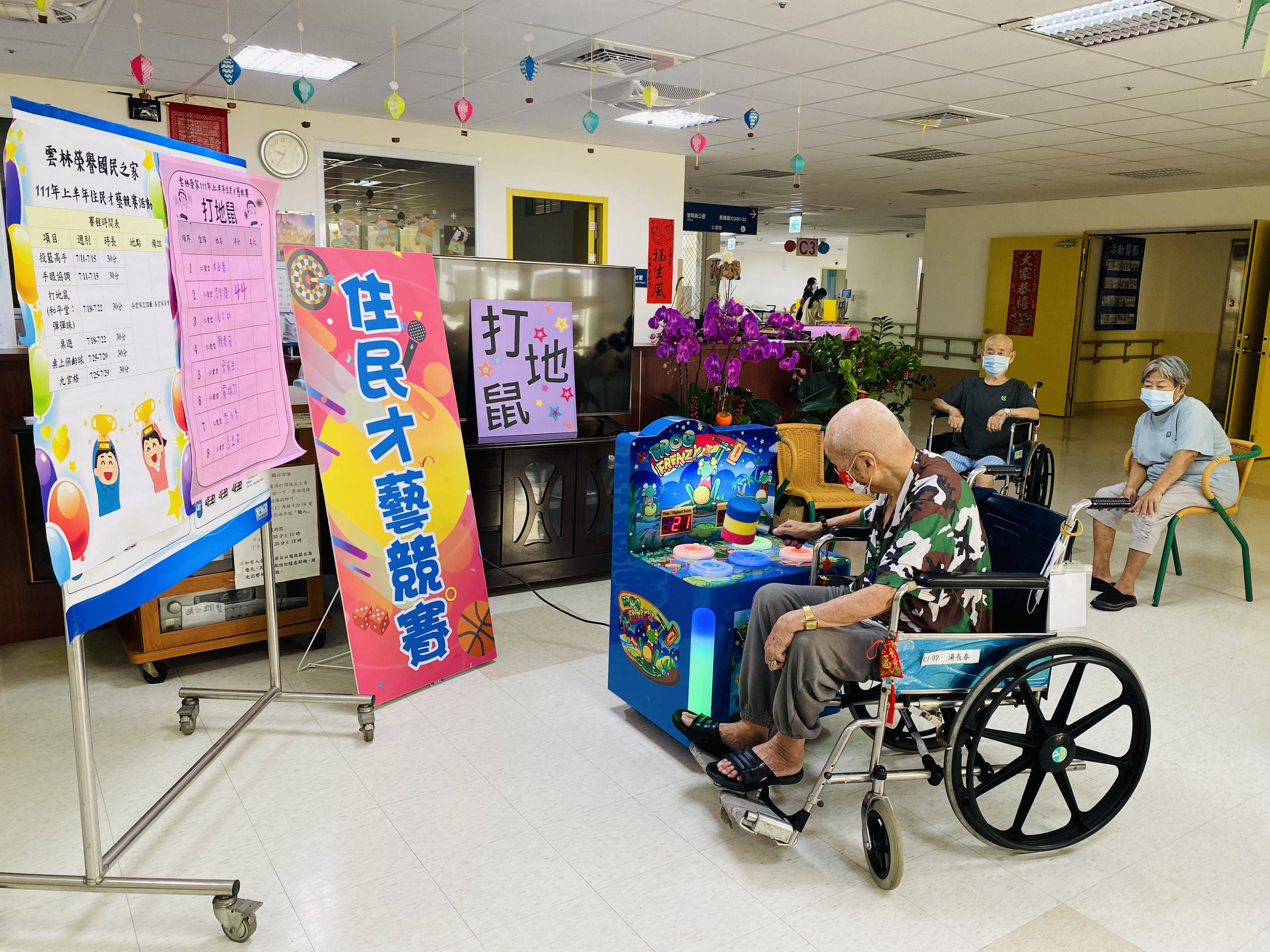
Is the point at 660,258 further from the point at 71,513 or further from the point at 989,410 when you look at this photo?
the point at 71,513

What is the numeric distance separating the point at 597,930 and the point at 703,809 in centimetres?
60

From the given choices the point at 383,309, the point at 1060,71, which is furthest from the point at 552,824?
the point at 1060,71

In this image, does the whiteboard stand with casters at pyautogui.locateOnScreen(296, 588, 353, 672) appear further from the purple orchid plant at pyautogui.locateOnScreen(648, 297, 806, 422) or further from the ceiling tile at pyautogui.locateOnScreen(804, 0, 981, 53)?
the ceiling tile at pyautogui.locateOnScreen(804, 0, 981, 53)

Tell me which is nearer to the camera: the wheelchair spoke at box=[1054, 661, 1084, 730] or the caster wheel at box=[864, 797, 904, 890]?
the caster wheel at box=[864, 797, 904, 890]

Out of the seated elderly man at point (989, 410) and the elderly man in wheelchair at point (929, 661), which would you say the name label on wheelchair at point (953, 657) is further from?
the seated elderly man at point (989, 410)

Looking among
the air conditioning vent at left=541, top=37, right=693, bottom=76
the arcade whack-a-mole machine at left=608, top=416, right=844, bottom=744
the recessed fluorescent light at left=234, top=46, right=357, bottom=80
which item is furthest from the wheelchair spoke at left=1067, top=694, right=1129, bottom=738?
the recessed fluorescent light at left=234, top=46, right=357, bottom=80

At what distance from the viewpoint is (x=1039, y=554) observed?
98.1 inches

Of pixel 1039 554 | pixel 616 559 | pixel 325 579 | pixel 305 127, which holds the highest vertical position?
pixel 305 127

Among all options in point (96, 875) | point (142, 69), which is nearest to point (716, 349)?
point (142, 69)

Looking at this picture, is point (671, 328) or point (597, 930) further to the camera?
point (671, 328)

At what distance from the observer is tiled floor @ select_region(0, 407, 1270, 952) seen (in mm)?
2068

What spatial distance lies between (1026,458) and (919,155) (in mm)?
3928

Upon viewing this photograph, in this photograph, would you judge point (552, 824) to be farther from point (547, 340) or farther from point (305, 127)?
point (305, 127)

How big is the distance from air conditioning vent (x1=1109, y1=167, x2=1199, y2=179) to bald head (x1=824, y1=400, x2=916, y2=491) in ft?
26.1
